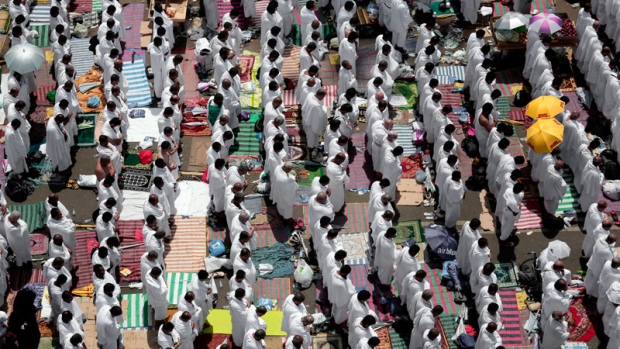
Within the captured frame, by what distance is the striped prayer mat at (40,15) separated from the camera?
33.7 meters

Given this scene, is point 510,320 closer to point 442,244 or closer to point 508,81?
point 442,244

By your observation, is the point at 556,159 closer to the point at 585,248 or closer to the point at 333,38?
the point at 585,248

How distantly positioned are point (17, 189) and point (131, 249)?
3699mm

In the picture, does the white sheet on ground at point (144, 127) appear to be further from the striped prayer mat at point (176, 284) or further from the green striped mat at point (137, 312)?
the green striped mat at point (137, 312)

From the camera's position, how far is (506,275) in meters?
26.5

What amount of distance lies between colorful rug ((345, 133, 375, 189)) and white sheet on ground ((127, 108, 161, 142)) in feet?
16.9

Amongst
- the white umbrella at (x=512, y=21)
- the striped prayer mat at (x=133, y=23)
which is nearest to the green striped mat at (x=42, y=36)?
the striped prayer mat at (x=133, y=23)

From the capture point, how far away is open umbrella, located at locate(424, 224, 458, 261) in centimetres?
2662

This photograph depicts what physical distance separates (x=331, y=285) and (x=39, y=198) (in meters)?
8.19

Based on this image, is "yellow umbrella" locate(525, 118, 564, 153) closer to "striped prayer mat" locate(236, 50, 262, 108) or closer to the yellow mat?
the yellow mat

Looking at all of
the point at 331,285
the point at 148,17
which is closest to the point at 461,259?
the point at 331,285

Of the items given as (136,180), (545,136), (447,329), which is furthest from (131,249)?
(545,136)

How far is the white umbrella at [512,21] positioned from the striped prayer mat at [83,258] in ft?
40.3

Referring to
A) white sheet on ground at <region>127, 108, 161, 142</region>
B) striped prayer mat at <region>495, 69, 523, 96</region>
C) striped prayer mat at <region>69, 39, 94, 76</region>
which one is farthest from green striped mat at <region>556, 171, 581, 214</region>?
striped prayer mat at <region>69, 39, 94, 76</region>
